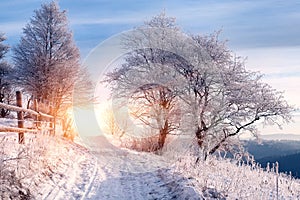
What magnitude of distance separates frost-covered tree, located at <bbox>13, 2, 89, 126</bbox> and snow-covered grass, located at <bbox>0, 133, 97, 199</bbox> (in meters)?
21.4

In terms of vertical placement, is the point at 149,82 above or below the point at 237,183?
above

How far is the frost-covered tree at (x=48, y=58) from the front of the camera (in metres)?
34.2

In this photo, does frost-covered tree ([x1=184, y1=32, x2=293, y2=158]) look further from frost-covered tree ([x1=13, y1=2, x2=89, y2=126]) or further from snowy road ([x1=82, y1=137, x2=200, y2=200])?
frost-covered tree ([x1=13, y1=2, x2=89, y2=126])

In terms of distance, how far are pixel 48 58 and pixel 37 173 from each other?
2617 centimetres

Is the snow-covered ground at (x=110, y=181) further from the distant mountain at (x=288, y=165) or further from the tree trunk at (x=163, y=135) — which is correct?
the tree trunk at (x=163, y=135)

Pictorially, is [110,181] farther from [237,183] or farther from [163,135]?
[163,135]

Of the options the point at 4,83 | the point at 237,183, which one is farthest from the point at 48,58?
the point at 237,183

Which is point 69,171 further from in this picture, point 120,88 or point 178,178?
point 120,88

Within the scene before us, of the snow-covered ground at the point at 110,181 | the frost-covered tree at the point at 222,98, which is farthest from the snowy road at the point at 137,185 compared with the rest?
the frost-covered tree at the point at 222,98

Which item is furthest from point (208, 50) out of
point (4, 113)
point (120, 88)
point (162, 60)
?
point (4, 113)

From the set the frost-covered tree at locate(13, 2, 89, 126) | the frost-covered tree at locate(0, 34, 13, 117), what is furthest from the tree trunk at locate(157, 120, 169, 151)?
the frost-covered tree at locate(0, 34, 13, 117)

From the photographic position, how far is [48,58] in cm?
3488

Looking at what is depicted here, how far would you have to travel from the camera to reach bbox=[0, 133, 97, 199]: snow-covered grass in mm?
8383

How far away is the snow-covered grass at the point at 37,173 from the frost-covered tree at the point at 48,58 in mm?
21450
